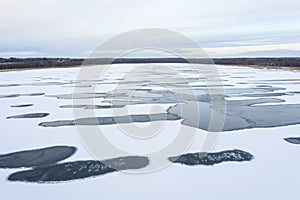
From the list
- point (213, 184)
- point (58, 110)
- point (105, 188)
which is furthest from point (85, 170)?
point (58, 110)

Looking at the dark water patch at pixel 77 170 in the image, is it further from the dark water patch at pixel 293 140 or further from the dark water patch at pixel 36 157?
the dark water patch at pixel 293 140

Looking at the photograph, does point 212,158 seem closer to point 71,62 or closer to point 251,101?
point 251,101

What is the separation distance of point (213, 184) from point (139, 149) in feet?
5.16

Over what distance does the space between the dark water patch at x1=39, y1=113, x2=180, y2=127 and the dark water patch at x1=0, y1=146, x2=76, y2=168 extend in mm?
1559

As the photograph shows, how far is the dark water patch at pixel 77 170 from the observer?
140 inches

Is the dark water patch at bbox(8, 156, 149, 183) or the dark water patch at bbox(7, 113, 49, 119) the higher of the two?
the dark water patch at bbox(7, 113, 49, 119)

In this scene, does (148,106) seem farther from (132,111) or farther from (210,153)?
(210,153)

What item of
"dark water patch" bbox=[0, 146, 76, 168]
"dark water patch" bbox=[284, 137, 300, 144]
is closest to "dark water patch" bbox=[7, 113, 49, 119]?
"dark water patch" bbox=[0, 146, 76, 168]

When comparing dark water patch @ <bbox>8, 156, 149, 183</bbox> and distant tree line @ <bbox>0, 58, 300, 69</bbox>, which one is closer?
dark water patch @ <bbox>8, 156, 149, 183</bbox>

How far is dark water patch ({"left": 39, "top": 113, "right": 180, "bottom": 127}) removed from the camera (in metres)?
6.27

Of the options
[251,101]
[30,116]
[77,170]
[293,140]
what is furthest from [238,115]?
[30,116]

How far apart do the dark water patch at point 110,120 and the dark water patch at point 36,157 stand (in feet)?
5.11

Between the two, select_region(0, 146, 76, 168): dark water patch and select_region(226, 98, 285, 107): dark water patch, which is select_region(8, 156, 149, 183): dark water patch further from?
select_region(226, 98, 285, 107): dark water patch

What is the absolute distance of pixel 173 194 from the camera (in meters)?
3.13
